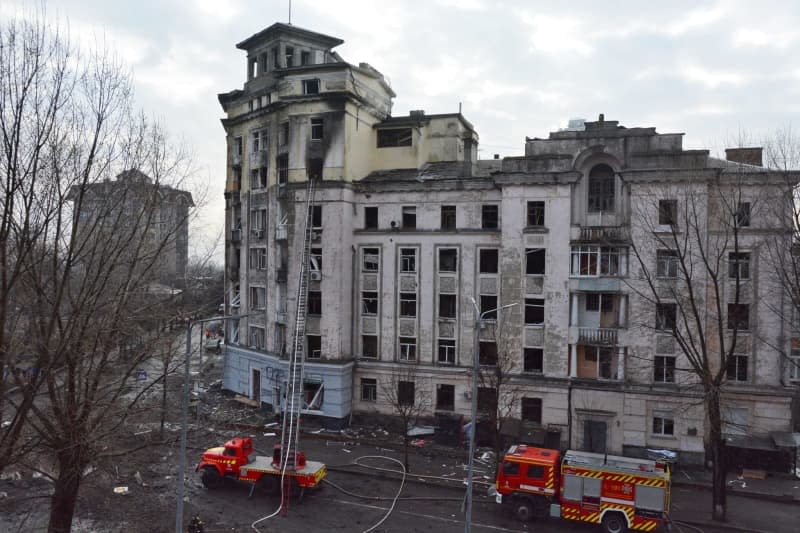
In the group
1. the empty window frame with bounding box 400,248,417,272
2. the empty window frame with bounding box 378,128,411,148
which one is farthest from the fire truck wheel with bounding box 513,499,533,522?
the empty window frame with bounding box 378,128,411,148

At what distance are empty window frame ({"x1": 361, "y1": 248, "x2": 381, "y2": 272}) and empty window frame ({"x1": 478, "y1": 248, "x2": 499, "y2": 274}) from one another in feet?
19.9

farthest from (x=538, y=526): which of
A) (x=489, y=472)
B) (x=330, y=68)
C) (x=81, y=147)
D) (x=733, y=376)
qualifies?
(x=330, y=68)

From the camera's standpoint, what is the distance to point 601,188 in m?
29.8

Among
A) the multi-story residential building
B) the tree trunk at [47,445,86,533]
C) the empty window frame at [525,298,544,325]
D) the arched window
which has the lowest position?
the tree trunk at [47,445,86,533]

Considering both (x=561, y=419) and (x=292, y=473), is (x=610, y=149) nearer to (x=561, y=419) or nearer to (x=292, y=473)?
(x=561, y=419)

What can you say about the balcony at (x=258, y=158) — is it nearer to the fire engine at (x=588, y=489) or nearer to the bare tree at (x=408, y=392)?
the bare tree at (x=408, y=392)

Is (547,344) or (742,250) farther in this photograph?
(547,344)

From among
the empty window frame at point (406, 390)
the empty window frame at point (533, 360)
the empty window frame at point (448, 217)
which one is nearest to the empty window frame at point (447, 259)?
the empty window frame at point (448, 217)

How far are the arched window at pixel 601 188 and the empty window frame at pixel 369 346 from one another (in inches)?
568

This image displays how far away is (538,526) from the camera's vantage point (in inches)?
827

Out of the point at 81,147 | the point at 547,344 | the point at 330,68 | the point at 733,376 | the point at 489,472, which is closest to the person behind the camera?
the point at 81,147

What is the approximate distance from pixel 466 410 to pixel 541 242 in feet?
33.7

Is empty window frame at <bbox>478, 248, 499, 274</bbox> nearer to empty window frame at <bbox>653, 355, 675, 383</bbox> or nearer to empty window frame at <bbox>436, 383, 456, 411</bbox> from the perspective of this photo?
empty window frame at <bbox>436, 383, 456, 411</bbox>

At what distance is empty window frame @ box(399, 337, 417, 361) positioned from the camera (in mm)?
33062
